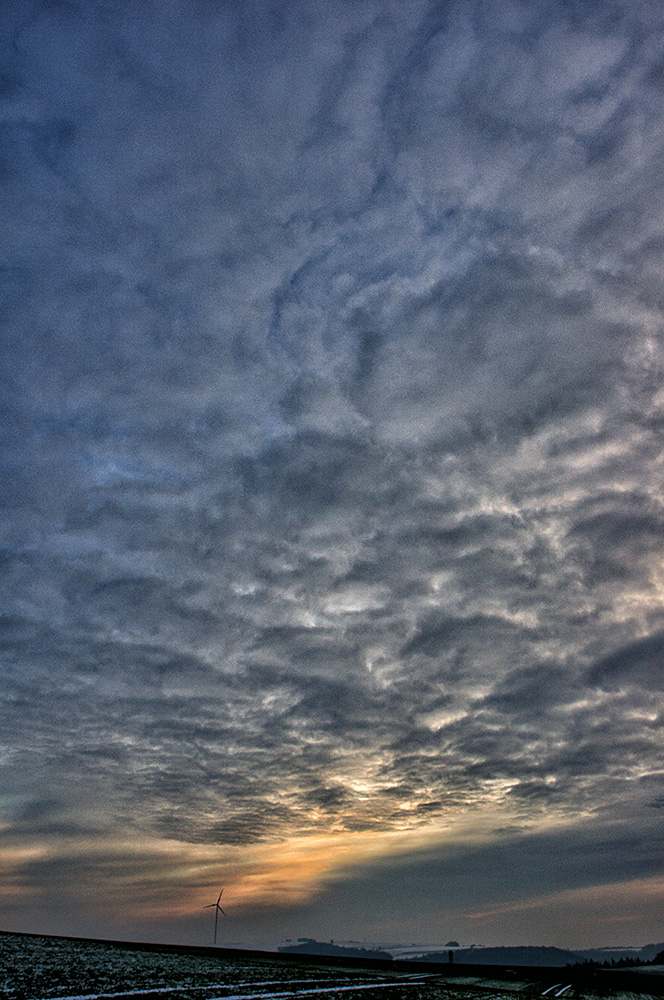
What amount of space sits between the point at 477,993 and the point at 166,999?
65.9ft

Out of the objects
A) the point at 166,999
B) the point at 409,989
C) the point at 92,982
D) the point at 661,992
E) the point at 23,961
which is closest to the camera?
the point at 166,999

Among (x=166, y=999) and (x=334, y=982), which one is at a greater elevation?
(x=166, y=999)


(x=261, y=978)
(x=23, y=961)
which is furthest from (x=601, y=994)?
(x=23, y=961)

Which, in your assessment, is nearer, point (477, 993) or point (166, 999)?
point (166, 999)

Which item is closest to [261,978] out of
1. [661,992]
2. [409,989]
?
[409,989]

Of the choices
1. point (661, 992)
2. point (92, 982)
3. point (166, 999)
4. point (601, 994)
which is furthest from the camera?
point (661, 992)

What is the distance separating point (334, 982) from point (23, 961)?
18.5m

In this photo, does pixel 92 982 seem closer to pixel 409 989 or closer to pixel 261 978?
pixel 261 978

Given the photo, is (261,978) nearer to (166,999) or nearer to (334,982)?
(334,982)

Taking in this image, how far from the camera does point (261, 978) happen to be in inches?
1344

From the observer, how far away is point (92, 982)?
87.4ft

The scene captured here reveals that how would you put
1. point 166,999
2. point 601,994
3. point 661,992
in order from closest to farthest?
point 166,999 → point 601,994 → point 661,992

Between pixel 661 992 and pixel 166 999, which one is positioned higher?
pixel 166 999


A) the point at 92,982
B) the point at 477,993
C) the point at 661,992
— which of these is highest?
the point at 92,982
